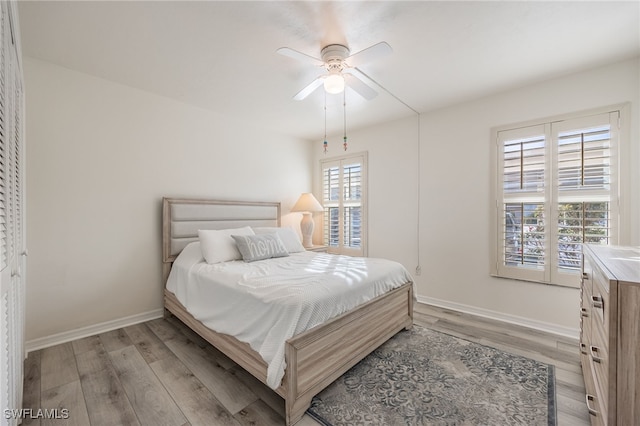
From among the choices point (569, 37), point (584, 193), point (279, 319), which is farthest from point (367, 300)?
point (569, 37)

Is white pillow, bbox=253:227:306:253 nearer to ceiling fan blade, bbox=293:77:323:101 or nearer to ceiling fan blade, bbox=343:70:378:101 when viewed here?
ceiling fan blade, bbox=293:77:323:101

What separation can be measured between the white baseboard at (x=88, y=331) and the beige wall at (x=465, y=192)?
3007mm

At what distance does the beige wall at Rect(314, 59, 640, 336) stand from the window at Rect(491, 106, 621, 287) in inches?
4.4

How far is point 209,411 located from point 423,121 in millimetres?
3768

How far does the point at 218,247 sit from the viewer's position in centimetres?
289

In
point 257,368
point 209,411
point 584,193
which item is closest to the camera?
point 209,411

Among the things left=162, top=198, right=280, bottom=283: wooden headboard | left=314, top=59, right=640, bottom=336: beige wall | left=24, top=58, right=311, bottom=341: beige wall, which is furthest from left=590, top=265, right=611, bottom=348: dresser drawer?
left=24, top=58, right=311, bottom=341: beige wall

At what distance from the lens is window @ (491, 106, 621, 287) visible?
251cm

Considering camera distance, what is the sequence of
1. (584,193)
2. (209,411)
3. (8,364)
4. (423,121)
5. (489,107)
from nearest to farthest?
(8,364)
(209,411)
(584,193)
(489,107)
(423,121)

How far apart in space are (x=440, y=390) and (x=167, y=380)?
192cm

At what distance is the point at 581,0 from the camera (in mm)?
1747

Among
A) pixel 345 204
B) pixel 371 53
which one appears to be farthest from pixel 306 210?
pixel 371 53

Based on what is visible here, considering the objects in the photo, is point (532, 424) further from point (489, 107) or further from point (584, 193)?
point (489, 107)

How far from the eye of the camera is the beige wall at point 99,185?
246cm
